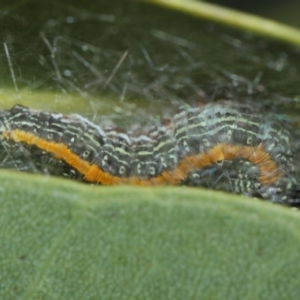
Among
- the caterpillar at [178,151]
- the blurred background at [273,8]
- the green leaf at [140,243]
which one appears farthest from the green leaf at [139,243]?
the blurred background at [273,8]

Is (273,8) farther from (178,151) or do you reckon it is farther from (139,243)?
(139,243)

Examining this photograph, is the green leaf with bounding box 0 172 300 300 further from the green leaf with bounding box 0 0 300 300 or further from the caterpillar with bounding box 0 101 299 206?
the caterpillar with bounding box 0 101 299 206

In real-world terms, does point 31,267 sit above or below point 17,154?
below

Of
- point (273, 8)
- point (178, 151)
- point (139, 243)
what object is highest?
point (273, 8)

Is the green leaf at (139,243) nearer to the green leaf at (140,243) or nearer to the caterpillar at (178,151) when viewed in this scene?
the green leaf at (140,243)

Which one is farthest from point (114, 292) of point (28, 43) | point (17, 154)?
point (28, 43)

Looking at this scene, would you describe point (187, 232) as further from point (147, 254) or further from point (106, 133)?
point (106, 133)

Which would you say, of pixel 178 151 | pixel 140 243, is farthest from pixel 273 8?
pixel 140 243
